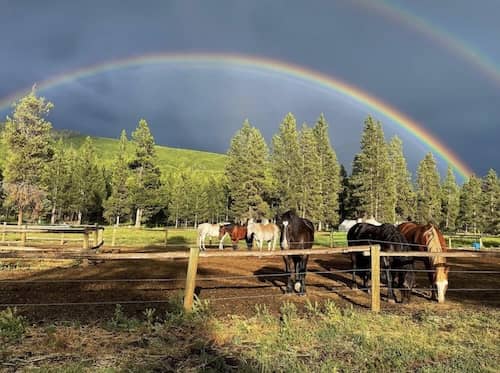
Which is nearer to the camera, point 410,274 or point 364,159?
point 410,274

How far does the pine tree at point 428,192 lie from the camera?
55.3m

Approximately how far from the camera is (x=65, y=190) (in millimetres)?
54719

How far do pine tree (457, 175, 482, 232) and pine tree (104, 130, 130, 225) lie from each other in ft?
164

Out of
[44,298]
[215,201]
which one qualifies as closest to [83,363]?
[44,298]

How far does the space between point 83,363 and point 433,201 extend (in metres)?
58.7

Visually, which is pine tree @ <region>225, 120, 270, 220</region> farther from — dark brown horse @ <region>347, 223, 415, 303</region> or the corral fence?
dark brown horse @ <region>347, 223, 415, 303</region>

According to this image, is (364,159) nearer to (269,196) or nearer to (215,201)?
(269,196)

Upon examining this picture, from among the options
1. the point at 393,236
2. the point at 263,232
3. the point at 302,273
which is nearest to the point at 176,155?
the point at 263,232

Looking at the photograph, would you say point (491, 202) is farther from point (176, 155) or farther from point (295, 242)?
point (176, 155)

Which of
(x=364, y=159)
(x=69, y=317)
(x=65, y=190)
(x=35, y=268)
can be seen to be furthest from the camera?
(x=65, y=190)

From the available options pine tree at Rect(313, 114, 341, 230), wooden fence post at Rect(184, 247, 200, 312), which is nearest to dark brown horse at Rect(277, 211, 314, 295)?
wooden fence post at Rect(184, 247, 200, 312)

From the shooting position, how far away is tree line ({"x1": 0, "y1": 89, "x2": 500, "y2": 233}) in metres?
29.1

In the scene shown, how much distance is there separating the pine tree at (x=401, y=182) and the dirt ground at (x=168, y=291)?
1668 inches

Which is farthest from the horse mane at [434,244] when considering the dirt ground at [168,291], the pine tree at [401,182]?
the pine tree at [401,182]
